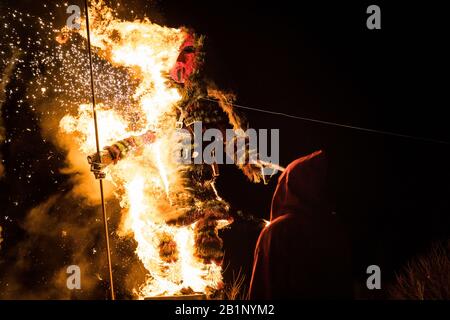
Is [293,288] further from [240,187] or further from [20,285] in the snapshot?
[20,285]

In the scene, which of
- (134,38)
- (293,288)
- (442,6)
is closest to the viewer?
(293,288)

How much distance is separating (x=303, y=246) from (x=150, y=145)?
327 centimetres

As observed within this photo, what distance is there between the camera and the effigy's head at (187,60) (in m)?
6.39

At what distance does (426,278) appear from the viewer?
6.93m

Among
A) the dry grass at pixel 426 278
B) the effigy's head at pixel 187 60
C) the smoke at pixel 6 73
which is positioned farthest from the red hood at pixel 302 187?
the smoke at pixel 6 73

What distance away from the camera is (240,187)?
7.22 metres

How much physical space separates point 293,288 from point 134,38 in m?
4.99

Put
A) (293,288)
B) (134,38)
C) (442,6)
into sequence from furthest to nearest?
(442,6) < (134,38) < (293,288)

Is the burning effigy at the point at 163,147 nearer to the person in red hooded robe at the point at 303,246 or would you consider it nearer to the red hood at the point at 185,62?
the red hood at the point at 185,62

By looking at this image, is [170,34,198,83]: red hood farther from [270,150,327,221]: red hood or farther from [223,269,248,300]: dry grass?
[223,269,248,300]: dry grass

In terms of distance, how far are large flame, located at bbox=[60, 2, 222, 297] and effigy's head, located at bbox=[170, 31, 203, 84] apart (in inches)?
4.2

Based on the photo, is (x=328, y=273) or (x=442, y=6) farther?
(x=442, y=6)

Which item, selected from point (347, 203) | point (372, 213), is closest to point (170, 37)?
point (347, 203)

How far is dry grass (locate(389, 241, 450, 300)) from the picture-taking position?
6.73m
